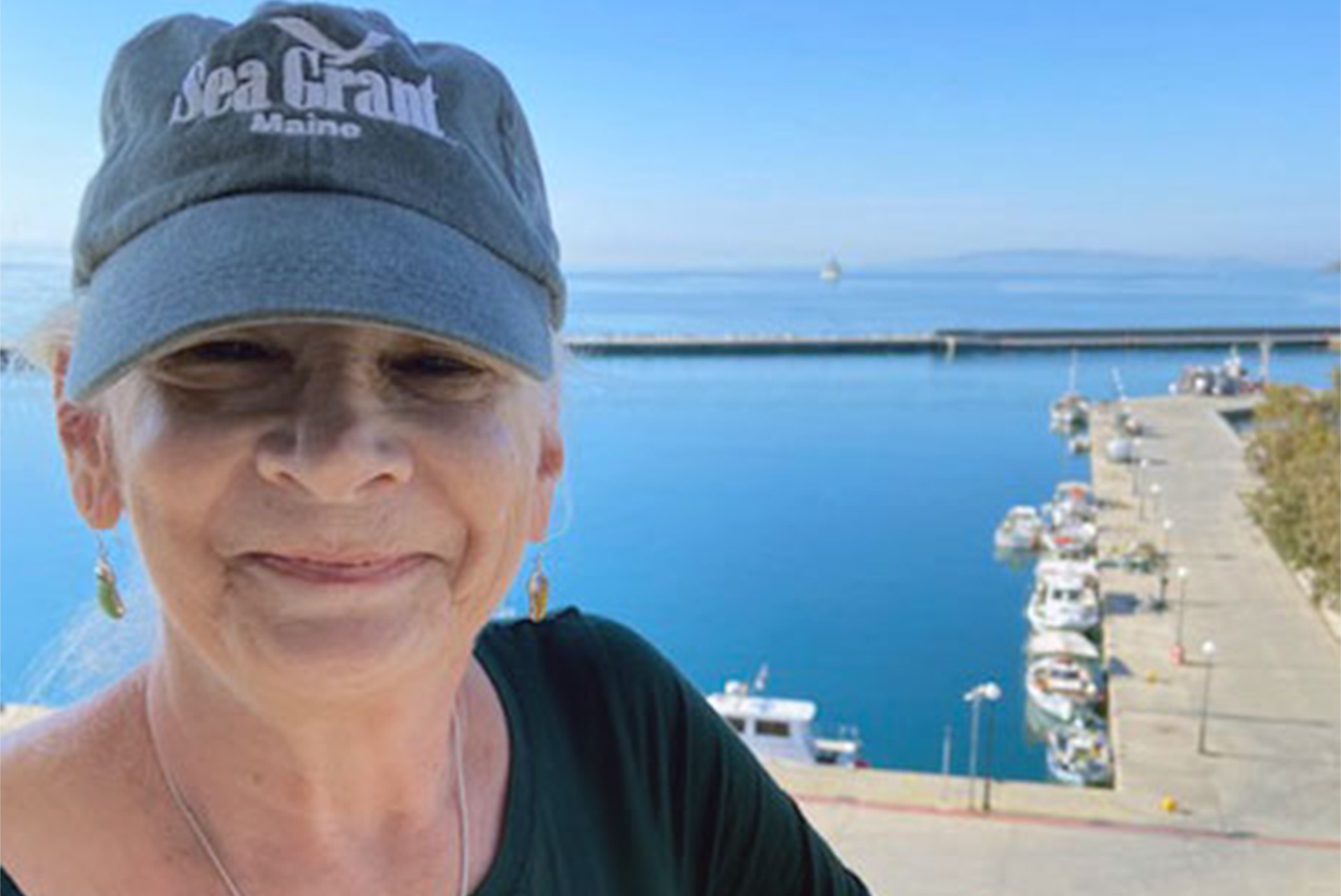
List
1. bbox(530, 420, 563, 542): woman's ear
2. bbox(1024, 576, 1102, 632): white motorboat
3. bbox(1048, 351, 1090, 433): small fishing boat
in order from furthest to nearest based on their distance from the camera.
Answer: bbox(1048, 351, 1090, 433): small fishing boat → bbox(1024, 576, 1102, 632): white motorboat → bbox(530, 420, 563, 542): woman's ear

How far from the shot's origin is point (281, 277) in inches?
24.3

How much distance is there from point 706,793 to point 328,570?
1.63 ft

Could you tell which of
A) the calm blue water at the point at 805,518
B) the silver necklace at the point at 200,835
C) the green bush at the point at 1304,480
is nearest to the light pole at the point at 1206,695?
the green bush at the point at 1304,480

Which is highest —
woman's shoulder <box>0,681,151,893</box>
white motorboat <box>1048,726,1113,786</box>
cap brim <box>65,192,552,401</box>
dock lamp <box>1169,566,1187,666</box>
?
cap brim <box>65,192,552,401</box>

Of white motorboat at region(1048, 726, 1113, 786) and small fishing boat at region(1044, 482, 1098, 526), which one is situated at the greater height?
small fishing boat at region(1044, 482, 1098, 526)

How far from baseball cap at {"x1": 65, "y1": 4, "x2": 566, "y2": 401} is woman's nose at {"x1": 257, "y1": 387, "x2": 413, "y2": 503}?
6 cm

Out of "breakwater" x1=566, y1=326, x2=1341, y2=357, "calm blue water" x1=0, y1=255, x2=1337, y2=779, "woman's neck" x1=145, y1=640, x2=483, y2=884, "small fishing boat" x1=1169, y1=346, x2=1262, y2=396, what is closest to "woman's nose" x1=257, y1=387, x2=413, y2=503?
"woman's neck" x1=145, y1=640, x2=483, y2=884

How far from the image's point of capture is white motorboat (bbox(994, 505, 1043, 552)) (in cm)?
2152

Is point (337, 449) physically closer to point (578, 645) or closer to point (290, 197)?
point (290, 197)

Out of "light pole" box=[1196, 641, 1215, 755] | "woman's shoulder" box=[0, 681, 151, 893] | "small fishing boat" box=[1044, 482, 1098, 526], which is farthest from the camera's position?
"small fishing boat" box=[1044, 482, 1098, 526]

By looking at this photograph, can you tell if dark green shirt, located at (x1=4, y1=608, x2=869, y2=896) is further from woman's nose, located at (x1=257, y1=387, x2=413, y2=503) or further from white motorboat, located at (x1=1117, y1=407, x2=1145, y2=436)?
white motorboat, located at (x1=1117, y1=407, x2=1145, y2=436)

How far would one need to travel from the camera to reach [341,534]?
2.17ft

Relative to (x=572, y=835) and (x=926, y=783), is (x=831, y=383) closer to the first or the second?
(x=926, y=783)

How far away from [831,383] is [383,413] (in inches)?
1747
